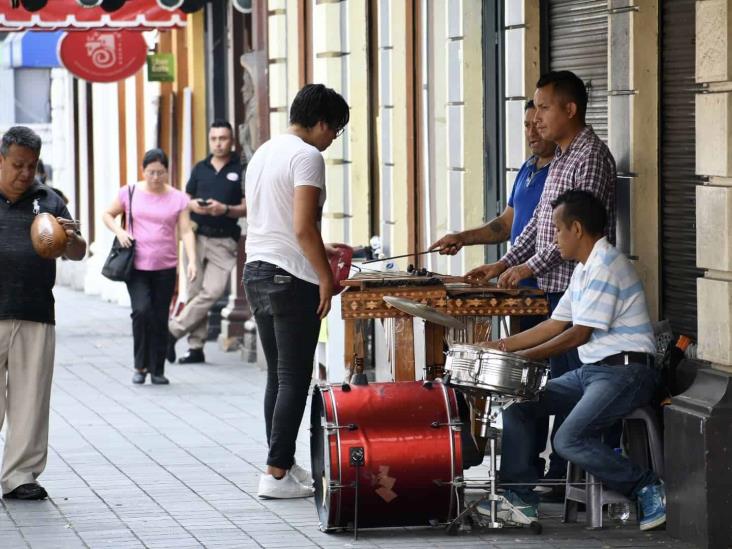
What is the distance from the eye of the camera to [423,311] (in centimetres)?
766

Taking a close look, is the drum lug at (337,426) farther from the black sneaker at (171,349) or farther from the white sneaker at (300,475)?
the black sneaker at (171,349)

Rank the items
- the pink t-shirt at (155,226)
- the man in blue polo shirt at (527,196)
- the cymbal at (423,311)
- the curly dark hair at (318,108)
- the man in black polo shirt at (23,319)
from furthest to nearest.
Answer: the pink t-shirt at (155,226) → the man in blue polo shirt at (527,196) → the man in black polo shirt at (23,319) → the curly dark hair at (318,108) → the cymbal at (423,311)

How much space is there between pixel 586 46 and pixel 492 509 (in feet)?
9.55

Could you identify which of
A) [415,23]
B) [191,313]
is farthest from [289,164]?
[191,313]

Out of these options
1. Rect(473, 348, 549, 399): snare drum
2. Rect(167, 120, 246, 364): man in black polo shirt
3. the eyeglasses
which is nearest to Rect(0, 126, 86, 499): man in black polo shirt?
Rect(473, 348, 549, 399): snare drum

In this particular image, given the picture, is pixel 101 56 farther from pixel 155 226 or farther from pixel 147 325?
pixel 147 325

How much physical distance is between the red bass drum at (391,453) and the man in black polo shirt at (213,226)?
7818 millimetres

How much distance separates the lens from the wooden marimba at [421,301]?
8250mm

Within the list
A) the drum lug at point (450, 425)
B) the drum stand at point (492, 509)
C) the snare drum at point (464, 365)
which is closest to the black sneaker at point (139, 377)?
the drum stand at point (492, 509)

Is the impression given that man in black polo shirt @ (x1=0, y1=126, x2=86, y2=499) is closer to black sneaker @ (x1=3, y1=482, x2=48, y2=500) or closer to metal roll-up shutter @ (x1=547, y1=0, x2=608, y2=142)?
black sneaker @ (x1=3, y1=482, x2=48, y2=500)

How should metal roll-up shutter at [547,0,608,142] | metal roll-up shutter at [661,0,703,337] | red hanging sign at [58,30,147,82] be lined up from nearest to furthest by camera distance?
metal roll-up shutter at [661,0,703,337] < metal roll-up shutter at [547,0,608,142] < red hanging sign at [58,30,147,82]

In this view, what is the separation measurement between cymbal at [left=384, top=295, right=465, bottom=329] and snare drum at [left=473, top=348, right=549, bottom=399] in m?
0.23

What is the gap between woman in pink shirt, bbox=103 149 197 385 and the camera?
→ 14086 mm

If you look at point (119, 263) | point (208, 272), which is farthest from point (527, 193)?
point (208, 272)
